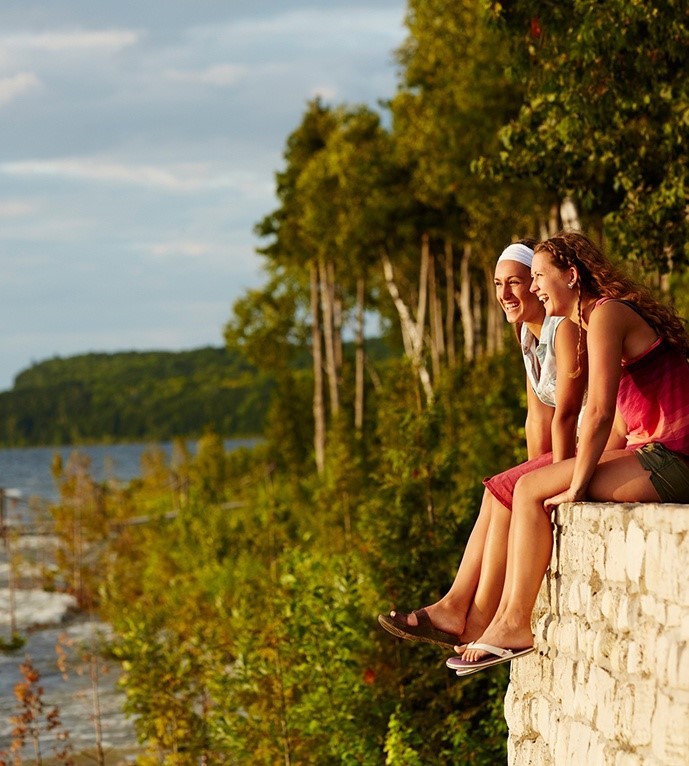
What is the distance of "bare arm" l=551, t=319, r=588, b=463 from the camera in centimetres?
618

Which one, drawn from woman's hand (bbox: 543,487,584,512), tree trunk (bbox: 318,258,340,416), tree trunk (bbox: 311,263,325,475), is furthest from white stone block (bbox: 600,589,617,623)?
tree trunk (bbox: 318,258,340,416)

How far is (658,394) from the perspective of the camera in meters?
5.95

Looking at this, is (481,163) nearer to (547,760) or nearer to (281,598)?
(281,598)

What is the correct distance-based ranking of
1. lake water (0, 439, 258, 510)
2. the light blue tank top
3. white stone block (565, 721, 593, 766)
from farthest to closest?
lake water (0, 439, 258, 510)
the light blue tank top
white stone block (565, 721, 593, 766)

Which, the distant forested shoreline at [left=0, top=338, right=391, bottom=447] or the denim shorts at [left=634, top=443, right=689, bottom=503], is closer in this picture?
the denim shorts at [left=634, top=443, right=689, bottom=503]

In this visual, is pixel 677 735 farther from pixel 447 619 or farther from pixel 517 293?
pixel 517 293

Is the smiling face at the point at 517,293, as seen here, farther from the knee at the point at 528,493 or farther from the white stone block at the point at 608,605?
the white stone block at the point at 608,605

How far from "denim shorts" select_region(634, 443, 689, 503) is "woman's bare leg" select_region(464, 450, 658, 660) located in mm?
32

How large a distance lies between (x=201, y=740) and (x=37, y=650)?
1389 centimetres

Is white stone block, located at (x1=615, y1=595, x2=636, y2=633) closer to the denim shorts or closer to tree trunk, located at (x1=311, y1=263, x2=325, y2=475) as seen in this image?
the denim shorts

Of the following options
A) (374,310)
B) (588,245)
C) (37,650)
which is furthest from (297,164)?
(588,245)

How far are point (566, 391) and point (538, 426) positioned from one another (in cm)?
53

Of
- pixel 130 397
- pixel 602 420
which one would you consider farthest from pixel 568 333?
pixel 130 397

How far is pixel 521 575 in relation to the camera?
6.01 metres
